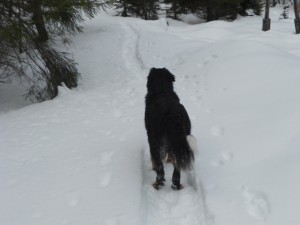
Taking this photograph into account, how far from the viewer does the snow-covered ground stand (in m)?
4.57

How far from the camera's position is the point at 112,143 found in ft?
22.4

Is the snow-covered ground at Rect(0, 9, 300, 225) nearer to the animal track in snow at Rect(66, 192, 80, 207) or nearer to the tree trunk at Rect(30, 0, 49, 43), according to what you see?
the animal track in snow at Rect(66, 192, 80, 207)

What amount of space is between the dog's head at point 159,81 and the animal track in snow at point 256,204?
1.91 meters

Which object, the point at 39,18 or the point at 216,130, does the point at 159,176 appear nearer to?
the point at 216,130

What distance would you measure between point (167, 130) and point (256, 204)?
1352 millimetres

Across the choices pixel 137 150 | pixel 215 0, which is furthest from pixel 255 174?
pixel 215 0

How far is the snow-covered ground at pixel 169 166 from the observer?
4566 mm

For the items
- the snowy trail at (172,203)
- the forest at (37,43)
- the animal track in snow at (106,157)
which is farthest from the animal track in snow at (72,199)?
the forest at (37,43)

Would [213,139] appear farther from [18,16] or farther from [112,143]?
[18,16]

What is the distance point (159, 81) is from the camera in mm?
5852

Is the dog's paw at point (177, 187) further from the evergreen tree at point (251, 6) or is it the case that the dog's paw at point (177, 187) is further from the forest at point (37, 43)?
the evergreen tree at point (251, 6)

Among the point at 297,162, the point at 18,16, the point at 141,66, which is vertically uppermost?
the point at 18,16

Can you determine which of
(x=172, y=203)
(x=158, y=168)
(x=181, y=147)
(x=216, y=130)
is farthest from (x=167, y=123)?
(x=216, y=130)

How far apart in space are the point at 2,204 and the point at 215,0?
68.9ft
